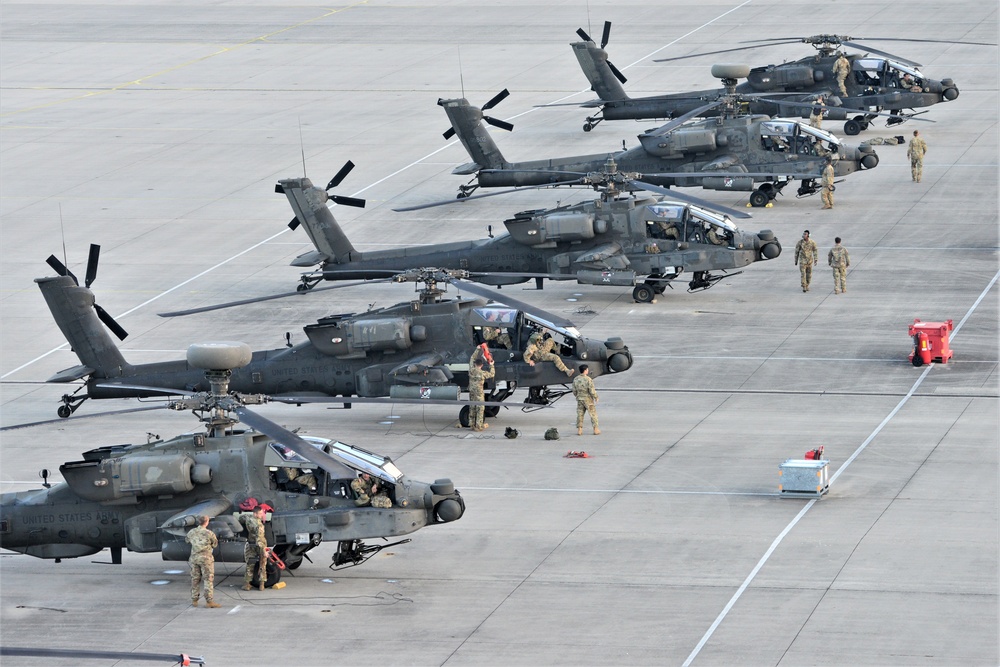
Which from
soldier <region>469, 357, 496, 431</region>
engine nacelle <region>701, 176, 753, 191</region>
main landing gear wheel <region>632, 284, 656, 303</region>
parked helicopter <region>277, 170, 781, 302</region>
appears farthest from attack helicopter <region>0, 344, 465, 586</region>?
engine nacelle <region>701, 176, 753, 191</region>

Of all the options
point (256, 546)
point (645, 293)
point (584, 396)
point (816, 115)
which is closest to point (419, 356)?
point (584, 396)

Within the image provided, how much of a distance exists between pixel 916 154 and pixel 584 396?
25668 millimetres

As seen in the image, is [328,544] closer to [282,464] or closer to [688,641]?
[282,464]

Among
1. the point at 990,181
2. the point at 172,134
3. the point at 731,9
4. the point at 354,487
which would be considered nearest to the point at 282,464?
the point at 354,487

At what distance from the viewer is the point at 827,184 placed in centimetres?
5234

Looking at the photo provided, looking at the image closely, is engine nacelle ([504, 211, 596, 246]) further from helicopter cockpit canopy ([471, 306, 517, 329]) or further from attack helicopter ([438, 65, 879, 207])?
attack helicopter ([438, 65, 879, 207])

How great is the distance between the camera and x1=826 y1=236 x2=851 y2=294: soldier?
43.1 m

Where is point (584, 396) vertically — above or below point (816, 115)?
below

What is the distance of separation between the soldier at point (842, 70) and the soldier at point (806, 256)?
19307mm

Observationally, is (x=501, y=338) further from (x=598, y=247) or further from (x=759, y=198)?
(x=759, y=198)

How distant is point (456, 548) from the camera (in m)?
27.9

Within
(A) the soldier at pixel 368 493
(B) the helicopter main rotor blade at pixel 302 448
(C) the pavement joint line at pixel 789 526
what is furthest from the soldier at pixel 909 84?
(B) the helicopter main rotor blade at pixel 302 448

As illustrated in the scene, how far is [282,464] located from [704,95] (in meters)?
39.2

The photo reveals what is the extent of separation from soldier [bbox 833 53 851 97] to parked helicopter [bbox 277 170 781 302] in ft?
65.7
